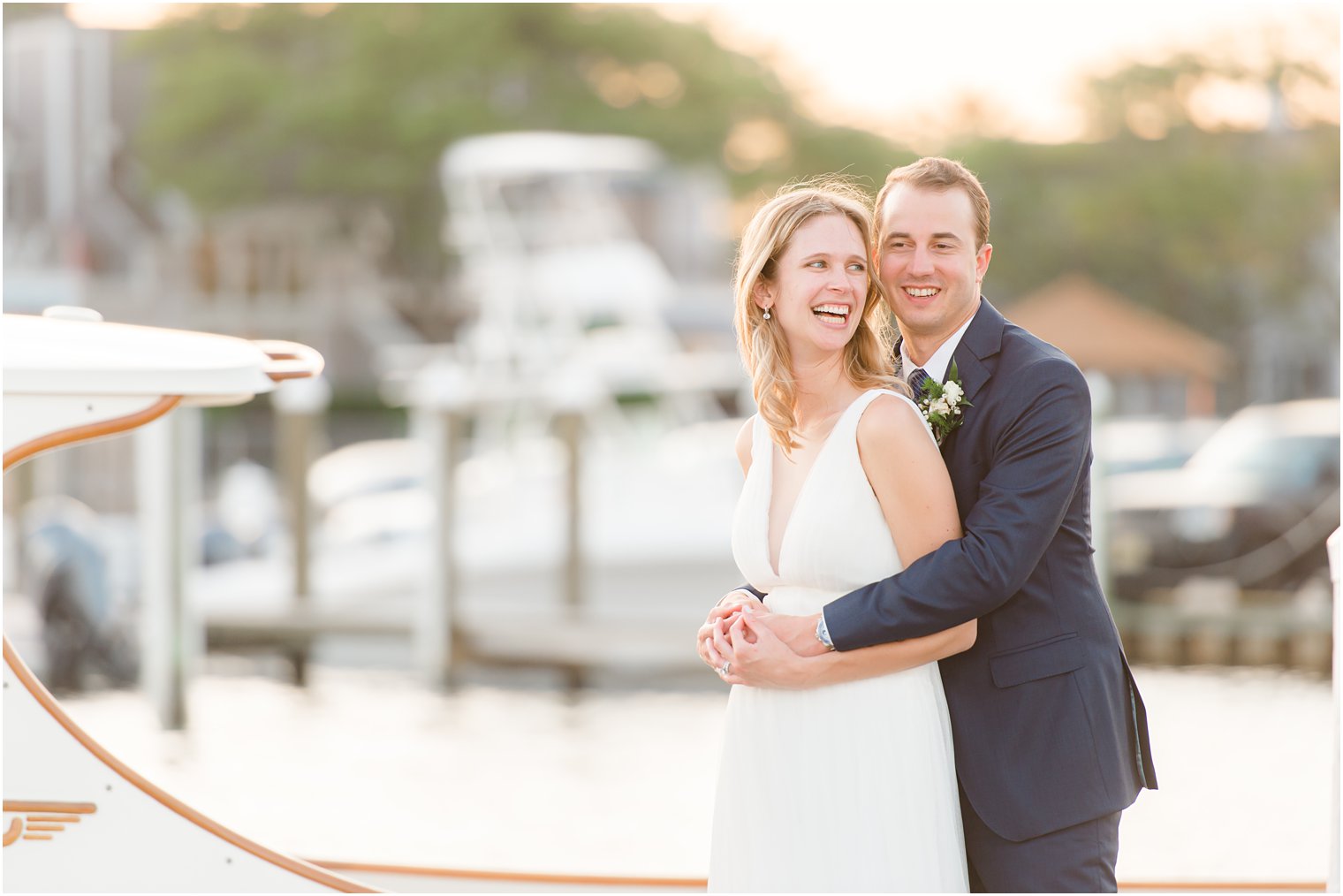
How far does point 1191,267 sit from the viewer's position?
25609 millimetres

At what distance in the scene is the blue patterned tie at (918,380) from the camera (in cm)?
264

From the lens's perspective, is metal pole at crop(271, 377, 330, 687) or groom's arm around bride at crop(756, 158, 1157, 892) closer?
groom's arm around bride at crop(756, 158, 1157, 892)

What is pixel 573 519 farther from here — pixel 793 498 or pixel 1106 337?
pixel 1106 337

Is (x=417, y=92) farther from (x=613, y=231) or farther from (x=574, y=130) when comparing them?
(x=613, y=231)

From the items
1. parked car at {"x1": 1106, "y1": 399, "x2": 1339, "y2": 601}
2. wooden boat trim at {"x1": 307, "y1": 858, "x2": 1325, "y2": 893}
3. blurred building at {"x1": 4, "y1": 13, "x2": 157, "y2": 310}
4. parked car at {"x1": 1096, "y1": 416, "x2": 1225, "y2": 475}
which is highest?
blurred building at {"x1": 4, "y1": 13, "x2": 157, "y2": 310}

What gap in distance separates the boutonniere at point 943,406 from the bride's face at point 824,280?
18 cm

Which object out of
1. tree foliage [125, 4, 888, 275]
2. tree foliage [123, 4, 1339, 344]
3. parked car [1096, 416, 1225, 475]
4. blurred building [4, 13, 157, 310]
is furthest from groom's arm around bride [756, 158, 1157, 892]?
blurred building [4, 13, 157, 310]

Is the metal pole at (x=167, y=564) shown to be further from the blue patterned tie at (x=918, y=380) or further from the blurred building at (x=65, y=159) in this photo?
the blurred building at (x=65, y=159)

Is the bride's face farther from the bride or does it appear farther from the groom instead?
the groom

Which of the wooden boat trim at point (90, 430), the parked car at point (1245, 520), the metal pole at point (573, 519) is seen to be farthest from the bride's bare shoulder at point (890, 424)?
the parked car at point (1245, 520)

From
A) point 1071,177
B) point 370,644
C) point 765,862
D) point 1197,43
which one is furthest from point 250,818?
point 1071,177

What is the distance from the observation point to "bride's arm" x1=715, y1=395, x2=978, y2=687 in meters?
2.48

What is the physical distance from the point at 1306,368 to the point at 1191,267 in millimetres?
8500

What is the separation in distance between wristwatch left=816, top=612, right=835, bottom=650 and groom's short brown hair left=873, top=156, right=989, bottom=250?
2.12 feet
